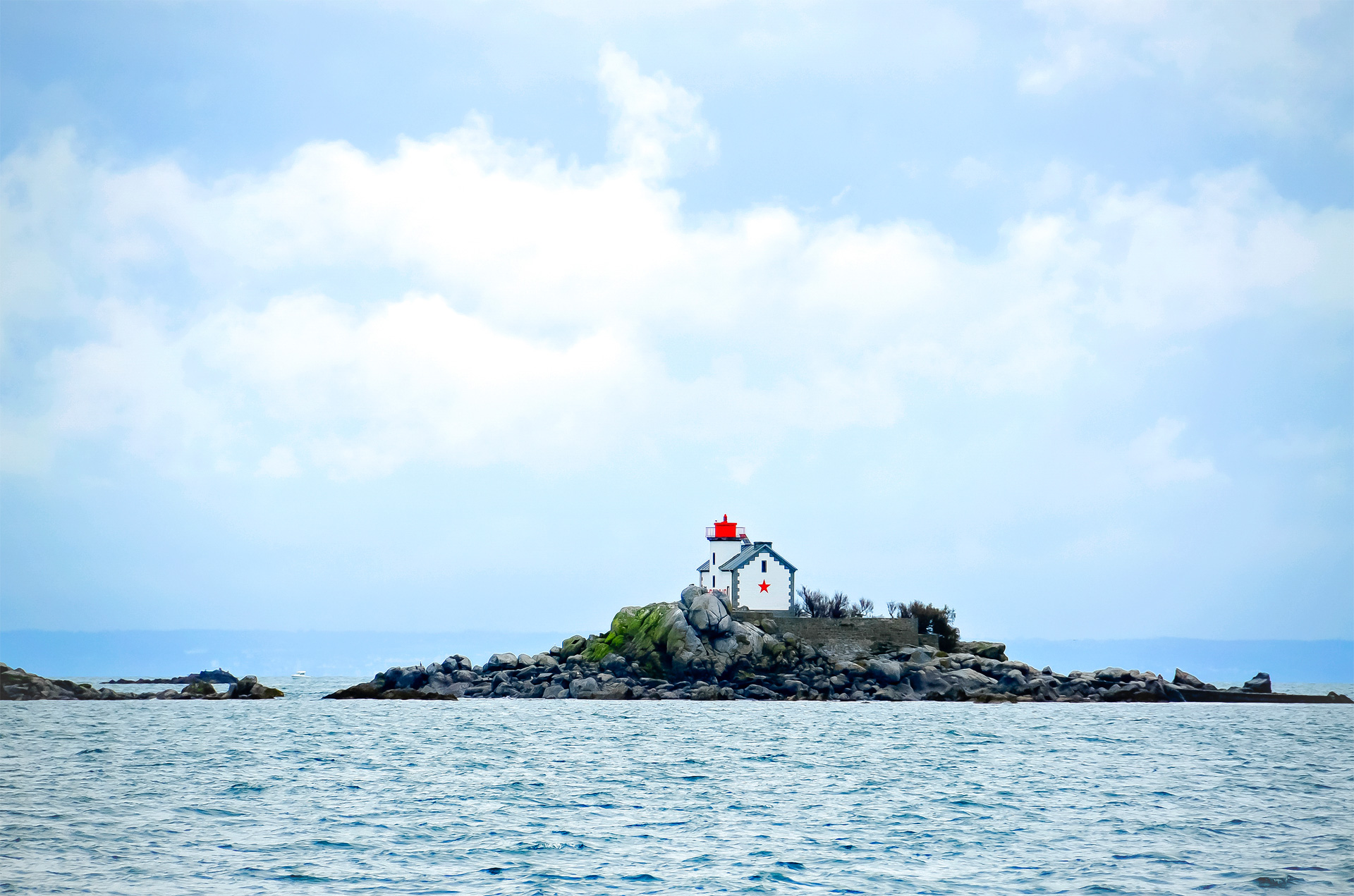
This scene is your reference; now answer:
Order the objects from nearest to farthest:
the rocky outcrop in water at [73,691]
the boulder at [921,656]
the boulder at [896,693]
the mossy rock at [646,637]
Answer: the boulder at [896,693] < the mossy rock at [646,637] < the boulder at [921,656] < the rocky outcrop in water at [73,691]

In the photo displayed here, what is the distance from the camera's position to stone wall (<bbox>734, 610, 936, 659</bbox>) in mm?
53656

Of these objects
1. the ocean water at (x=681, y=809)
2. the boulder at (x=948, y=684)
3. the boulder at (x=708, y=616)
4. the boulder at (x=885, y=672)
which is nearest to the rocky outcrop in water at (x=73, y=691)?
the ocean water at (x=681, y=809)

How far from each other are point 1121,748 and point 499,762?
662 inches

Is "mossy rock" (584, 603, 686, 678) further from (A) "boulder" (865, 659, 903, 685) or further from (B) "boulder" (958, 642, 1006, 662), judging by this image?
(B) "boulder" (958, 642, 1006, 662)

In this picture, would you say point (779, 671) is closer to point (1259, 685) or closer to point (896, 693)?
point (896, 693)

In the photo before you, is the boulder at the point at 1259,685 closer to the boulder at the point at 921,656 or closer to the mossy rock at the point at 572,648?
the boulder at the point at 921,656

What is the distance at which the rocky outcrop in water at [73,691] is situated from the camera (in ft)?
200

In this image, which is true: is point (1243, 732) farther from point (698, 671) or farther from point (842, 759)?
point (698, 671)

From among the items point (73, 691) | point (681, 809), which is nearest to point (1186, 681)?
point (681, 809)

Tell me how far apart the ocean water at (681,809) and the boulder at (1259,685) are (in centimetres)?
2030

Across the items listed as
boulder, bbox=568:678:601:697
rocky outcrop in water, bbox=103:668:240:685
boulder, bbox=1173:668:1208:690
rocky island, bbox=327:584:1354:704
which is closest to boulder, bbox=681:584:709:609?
rocky island, bbox=327:584:1354:704

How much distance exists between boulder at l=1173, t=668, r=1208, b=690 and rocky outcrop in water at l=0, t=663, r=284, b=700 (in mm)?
46682

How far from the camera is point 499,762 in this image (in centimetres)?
2739

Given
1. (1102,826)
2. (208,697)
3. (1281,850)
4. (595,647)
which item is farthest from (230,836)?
(208,697)
